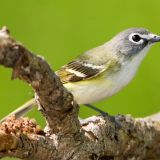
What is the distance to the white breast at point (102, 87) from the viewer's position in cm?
155

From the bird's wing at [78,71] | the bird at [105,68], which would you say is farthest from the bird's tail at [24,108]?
the bird's wing at [78,71]

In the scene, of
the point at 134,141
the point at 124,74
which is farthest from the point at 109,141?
the point at 124,74

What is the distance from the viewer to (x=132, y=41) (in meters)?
1.70

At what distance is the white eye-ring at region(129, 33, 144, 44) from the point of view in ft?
5.47

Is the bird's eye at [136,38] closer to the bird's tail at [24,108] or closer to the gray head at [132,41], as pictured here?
the gray head at [132,41]

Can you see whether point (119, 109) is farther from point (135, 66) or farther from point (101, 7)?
point (101, 7)

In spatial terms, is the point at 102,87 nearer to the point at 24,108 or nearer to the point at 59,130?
the point at 24,108

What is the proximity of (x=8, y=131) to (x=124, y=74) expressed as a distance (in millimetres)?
542

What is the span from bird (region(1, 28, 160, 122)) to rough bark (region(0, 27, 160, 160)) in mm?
118

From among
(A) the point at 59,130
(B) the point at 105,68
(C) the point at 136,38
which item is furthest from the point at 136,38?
(A) the point at 59,130

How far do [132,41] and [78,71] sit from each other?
0.64 ft

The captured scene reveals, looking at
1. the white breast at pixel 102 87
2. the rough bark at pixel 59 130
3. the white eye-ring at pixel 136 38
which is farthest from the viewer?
the white eye-ring at pixel 136 38

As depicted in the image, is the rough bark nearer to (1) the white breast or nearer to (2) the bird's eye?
(1) the white breast

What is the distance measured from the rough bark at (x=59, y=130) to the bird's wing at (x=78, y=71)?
0.60 ft
